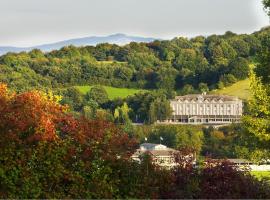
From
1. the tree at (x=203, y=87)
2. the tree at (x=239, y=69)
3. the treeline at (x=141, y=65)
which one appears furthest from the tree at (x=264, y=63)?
the tree at (x=203, y=87)

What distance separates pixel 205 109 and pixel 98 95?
2799 cm

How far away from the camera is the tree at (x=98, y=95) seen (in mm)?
124225

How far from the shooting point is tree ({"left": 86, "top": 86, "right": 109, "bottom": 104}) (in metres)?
124

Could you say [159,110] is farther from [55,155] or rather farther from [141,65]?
[55,155]

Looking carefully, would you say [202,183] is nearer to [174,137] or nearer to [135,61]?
[174,137]

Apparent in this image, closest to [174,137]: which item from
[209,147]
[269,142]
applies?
[209,147]

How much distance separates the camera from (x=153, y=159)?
11234 mm

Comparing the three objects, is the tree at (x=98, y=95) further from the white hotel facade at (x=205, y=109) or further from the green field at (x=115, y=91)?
the white hotel facade at (x=205, y=109)

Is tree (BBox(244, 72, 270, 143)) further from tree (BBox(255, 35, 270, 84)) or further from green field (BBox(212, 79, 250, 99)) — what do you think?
green field (BBox(212, 79, 250, 99))

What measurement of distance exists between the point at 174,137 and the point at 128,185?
7701 centimetres

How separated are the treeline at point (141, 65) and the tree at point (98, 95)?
435 inches

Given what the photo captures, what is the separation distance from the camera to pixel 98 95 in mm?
125750

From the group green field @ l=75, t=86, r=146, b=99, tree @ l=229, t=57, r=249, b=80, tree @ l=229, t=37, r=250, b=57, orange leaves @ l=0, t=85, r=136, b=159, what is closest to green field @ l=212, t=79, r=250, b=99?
tree @ l=229, t=57, r=249, b=80

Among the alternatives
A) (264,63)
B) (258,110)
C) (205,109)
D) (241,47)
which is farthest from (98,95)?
(264,63)
